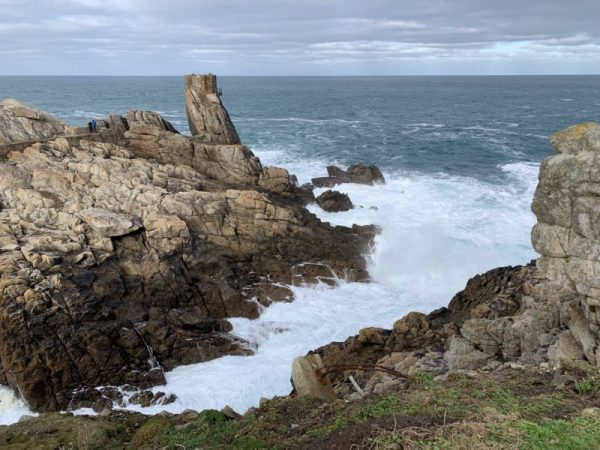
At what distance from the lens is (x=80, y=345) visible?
20.5 meters

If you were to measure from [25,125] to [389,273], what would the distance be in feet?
79.3

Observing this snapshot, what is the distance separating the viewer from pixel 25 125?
32.1m

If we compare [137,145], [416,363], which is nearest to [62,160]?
[137,145]

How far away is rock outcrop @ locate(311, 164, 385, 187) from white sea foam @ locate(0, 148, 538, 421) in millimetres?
995

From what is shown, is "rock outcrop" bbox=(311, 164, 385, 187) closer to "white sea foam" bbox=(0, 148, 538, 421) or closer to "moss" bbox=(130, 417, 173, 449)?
"white sea foam" bbox=(0, 148, 538, 421)

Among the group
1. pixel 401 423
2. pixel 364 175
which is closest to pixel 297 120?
pixel 364 175

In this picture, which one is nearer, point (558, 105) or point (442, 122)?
point (442, 122)

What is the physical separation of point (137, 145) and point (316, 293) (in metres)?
16.1

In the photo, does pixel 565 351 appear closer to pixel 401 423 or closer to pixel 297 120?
pixel 401 423

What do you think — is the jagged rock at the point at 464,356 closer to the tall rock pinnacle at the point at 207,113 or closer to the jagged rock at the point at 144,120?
the tall rock pinnacle at the point at 207,113

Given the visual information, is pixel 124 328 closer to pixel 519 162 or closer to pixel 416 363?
pixel 416 363

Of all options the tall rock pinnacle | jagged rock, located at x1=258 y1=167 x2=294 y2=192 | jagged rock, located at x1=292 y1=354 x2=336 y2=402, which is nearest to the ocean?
jagged rock, located at x1=258 y1=167 x2=294 y2=192

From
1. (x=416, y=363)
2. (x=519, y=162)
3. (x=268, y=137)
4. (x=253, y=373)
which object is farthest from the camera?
(x=268, y=137)

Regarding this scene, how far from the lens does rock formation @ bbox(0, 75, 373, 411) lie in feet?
66.4
